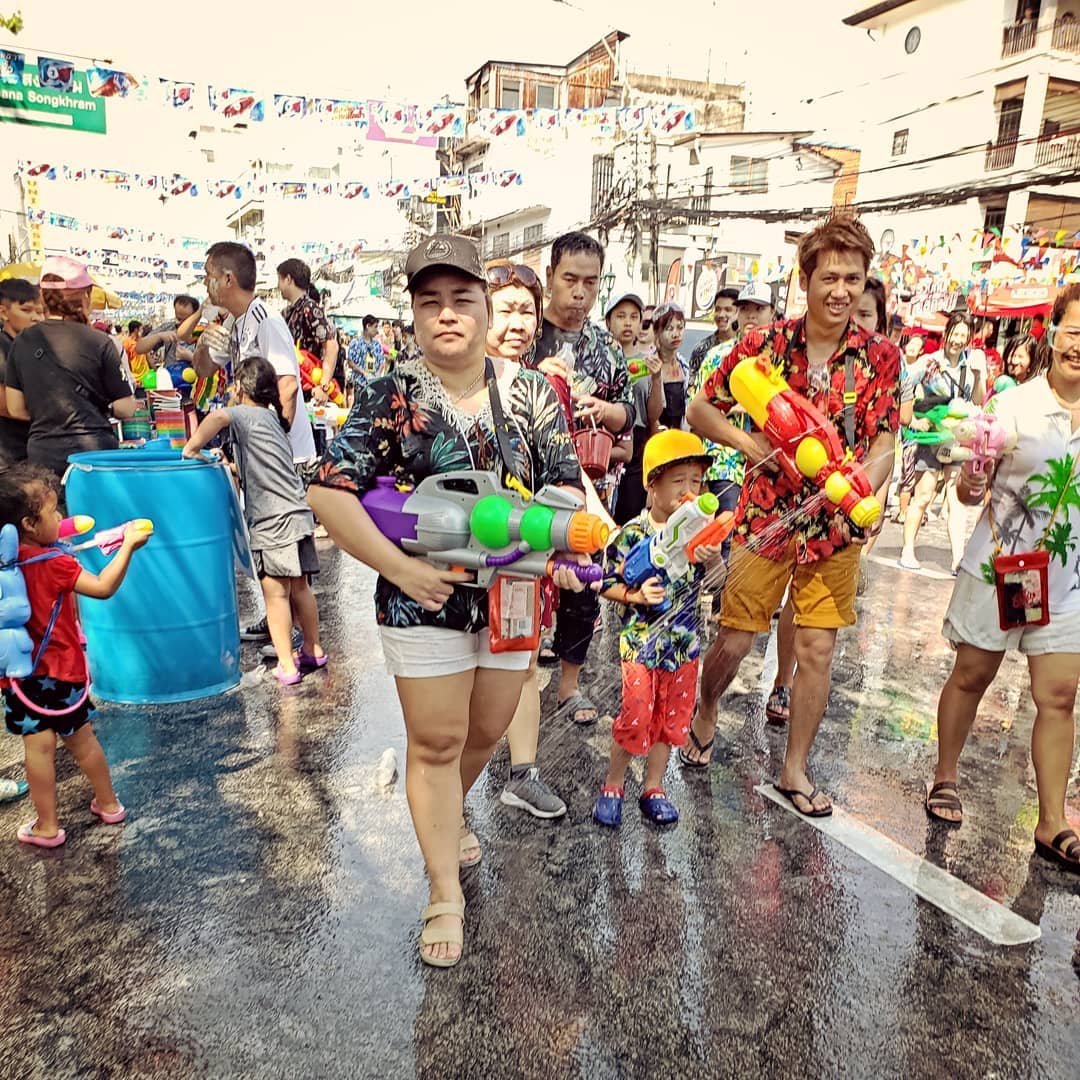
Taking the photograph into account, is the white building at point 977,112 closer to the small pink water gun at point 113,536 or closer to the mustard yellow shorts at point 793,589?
the mustard yellow shorts at point 793,589

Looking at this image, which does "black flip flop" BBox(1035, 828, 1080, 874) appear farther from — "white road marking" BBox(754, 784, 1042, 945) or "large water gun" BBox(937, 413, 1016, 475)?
"large water gun" BBox(937, 413, 1016, 475)

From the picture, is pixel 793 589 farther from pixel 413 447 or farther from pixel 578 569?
pixel 413 447

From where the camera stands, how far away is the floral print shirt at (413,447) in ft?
6.81

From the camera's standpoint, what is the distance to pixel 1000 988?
226 cm

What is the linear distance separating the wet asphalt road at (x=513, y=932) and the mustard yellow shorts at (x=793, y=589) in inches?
29.5

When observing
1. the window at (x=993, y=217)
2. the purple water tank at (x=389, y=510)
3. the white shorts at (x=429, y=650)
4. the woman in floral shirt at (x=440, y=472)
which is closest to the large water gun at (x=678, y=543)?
the woman in floral shirt at (x=440, y=472)

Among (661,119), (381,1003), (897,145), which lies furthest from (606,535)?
(897,145)

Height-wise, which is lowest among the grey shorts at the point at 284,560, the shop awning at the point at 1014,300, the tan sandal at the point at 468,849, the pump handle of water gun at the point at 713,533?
the tan sandal at the point at 468,849

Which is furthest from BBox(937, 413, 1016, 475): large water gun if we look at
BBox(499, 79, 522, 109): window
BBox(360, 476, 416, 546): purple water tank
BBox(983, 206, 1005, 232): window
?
BBox(499, 79, 522, 109): window

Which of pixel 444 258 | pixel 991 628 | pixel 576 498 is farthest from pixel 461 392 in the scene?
pixel 991 628

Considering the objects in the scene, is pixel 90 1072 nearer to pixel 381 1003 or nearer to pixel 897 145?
pixel 381 1003

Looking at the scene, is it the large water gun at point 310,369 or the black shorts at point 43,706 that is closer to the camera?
the black shorts at point 43,706

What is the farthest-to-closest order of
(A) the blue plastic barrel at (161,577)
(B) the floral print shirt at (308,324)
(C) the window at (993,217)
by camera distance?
(C) the window at (993,217) < (B) the floral print shirt at (308,324) < (A) the blue plastic barrel at (161,577)

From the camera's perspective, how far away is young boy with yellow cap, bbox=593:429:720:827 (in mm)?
2822
